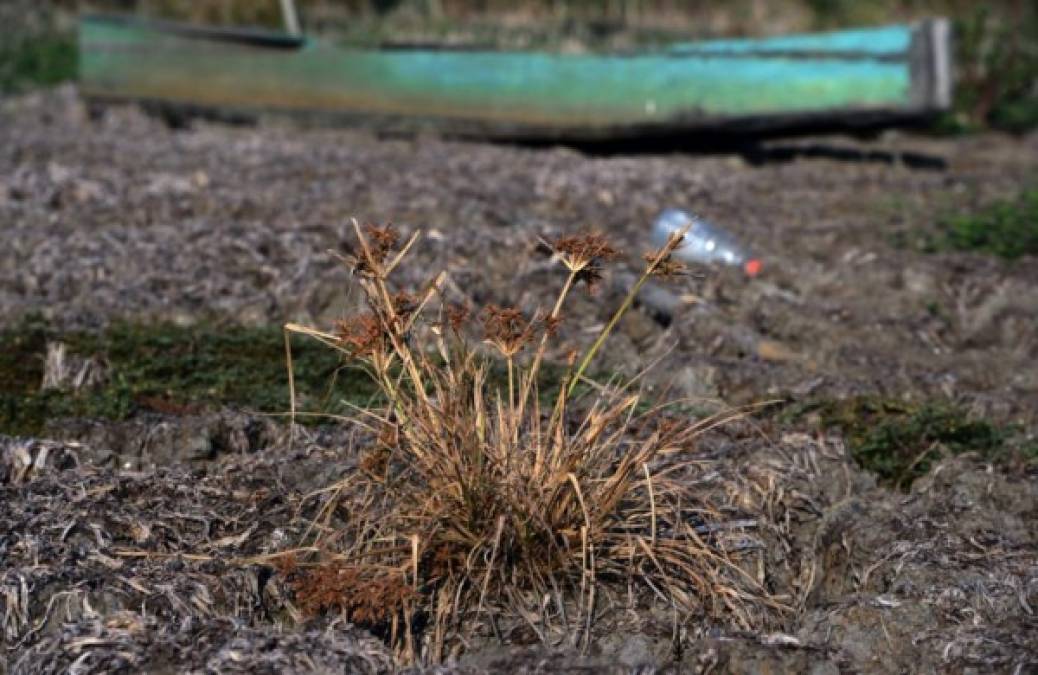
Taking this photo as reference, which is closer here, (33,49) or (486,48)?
(486,48)

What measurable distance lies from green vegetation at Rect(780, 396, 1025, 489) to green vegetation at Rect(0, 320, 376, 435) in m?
1.33

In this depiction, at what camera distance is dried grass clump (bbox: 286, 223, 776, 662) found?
3477mm

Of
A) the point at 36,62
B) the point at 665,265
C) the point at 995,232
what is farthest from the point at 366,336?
the point at 36,62

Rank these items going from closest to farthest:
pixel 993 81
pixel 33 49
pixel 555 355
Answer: pixel 555 355 < pixel 993 81 < pixel 33 49

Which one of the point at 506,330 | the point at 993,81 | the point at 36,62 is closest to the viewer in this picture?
the point at 506,330

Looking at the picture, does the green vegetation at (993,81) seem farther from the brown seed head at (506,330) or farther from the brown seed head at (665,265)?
the brown seed head at (506,330)

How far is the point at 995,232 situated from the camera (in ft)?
24.1

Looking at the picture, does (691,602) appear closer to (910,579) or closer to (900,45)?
(910,579)

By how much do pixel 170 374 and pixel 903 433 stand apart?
7.01 feet

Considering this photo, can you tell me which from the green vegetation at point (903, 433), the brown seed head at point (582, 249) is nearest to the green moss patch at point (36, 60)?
the green vegetation at point (903, 433)

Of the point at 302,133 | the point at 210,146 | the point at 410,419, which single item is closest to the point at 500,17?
the point at 302,133

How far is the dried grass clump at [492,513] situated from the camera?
3477mm

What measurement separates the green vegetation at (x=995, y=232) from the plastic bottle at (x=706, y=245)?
3.22ft

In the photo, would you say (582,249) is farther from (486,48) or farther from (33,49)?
(33,49)
